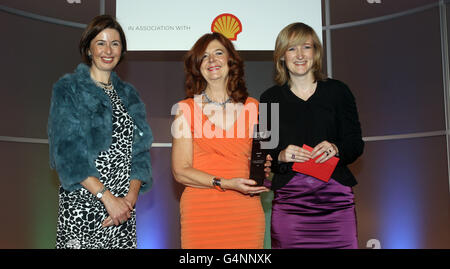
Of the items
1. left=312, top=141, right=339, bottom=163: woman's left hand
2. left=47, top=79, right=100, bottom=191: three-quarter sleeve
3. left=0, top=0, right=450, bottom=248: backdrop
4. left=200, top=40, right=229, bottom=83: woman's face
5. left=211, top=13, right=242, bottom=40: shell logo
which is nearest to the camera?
left=47, top=79, right=100, bottom=191: three-quarter sleeve

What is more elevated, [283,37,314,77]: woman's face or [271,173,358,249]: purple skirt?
[283,37,314,77]: woman's face

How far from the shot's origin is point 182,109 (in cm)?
244

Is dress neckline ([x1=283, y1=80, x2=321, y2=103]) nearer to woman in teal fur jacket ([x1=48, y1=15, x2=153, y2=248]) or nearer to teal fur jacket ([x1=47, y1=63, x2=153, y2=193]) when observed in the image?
woman in teal fur jacket ([x1=48, y1=15, x2=153, y2=248])

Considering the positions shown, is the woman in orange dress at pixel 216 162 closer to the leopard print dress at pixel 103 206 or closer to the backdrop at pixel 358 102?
A: the leopard print dress at pixel 103 206

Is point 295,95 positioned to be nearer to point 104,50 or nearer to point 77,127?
point 104,50

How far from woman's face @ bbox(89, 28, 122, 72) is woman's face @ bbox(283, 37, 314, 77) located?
39.8 inches

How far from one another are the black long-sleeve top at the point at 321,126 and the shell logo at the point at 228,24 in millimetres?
1518

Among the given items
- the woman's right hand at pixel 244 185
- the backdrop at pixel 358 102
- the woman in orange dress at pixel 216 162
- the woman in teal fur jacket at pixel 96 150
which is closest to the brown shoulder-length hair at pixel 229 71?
the woman in orange dress at pixel 216 162

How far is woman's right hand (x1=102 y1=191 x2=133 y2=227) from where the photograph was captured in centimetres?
210

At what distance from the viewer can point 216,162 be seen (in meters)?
2.33

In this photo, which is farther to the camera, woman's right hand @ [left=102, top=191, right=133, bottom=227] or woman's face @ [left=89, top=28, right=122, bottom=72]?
woman's face @ [left=89, top=28, right=122, bottom=72]

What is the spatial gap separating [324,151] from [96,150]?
3.97ft

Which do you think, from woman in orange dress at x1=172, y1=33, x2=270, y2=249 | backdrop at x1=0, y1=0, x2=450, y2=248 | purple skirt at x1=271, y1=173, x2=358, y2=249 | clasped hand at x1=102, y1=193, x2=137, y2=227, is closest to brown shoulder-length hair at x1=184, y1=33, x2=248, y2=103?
woman in orange dress at x1=172, y1=33, x2=270, y2=249
